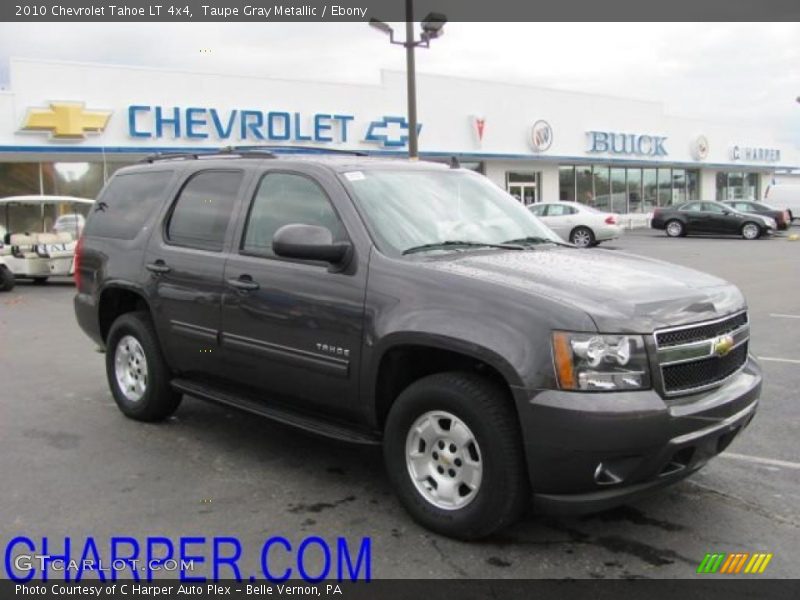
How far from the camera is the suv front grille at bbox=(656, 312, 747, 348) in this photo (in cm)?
347

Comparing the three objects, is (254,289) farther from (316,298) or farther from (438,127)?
(438,127)

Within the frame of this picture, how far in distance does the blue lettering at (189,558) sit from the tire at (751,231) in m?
28.1

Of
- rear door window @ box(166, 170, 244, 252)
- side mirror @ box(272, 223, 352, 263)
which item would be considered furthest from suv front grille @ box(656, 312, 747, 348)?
rear door window @ box(166, 170, 244, 252)

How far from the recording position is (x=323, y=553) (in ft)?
12.0

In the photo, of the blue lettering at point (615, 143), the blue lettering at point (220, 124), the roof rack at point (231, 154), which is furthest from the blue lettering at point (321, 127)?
the roof rack at point (231, 154)

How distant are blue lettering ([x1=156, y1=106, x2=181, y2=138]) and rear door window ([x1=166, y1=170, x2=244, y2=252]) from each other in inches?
692

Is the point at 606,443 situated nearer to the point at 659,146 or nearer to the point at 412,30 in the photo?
the point at 412,30

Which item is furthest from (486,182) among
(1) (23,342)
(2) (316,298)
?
(1) (23,342)

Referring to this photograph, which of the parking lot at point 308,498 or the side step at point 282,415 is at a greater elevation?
the side step at point 282,415

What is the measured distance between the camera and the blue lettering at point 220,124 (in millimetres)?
22797

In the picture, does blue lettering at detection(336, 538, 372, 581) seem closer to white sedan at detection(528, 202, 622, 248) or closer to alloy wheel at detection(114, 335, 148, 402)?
alloy wheel at detection(114, 335, 148, 402)

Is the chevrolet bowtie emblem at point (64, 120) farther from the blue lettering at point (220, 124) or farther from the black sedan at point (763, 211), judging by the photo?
the black sedan at point (763, 211)

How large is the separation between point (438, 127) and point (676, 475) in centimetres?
2626

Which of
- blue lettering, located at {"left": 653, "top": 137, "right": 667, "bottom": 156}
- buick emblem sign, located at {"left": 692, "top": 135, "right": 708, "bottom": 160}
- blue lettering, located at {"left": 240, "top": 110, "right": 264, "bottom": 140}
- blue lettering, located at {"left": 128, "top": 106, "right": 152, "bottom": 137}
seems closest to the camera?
blue lettering, located at {"left": 128, "top": 106, "right": 152, "bottom": 137}
